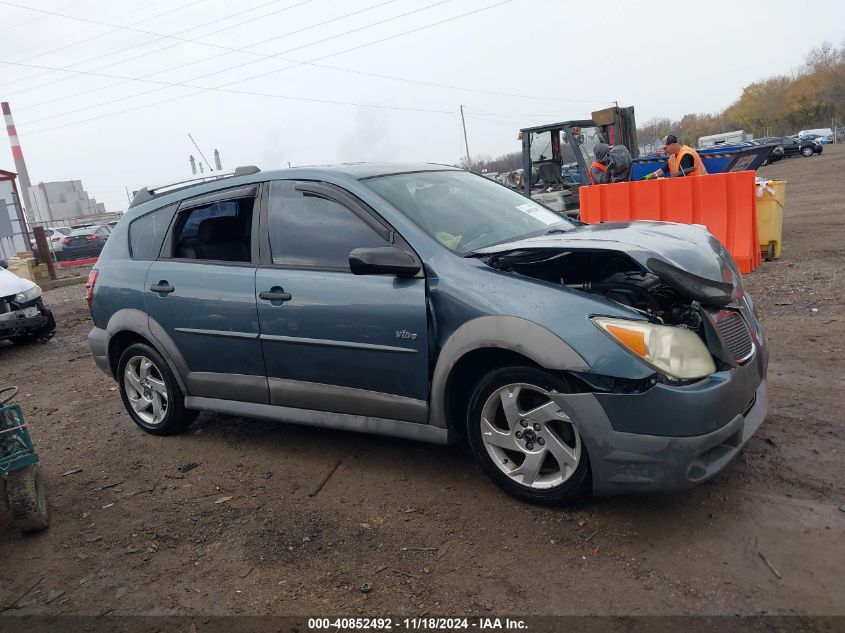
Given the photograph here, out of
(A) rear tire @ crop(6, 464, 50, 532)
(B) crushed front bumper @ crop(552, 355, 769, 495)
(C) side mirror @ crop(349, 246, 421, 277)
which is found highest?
(C) side mirror @ crop(349, 246, 421, 277)

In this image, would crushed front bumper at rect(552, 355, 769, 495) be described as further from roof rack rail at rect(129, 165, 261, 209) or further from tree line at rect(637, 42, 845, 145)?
tree line at rect(637, 42, 845, 145)

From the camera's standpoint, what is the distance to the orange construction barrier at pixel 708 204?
27.7 feet

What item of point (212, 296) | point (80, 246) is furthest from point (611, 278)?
point (80, 246)

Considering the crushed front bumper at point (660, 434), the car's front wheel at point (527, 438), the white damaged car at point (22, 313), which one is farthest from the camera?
the white damaged car at point (22, 313)

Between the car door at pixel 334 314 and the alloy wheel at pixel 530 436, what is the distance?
1.37 feet

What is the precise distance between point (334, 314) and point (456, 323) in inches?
30.6

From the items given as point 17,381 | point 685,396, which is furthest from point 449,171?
point 17,381

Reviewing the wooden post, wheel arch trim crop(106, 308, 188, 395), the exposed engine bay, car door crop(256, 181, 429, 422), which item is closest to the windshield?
car door crop(256, 181, 429, 422)

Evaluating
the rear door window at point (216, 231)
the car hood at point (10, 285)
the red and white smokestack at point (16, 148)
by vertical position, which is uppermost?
the red and white smokestack at point (16, 148)

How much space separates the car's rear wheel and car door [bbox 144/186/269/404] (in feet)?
0.79

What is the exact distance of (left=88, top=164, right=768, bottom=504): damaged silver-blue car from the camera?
305cm

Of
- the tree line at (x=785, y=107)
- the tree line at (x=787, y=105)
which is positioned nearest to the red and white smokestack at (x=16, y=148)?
the tree line at (x=785, y=107)

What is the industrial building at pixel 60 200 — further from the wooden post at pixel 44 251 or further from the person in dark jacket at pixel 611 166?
the person in dark jacket at pixel 611 166

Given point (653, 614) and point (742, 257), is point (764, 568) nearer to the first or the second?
point (653, 614)
